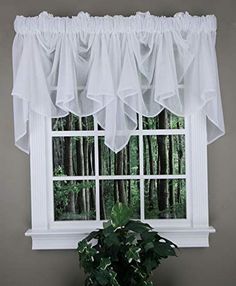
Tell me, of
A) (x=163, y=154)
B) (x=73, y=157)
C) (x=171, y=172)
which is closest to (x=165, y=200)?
(x=171, y=172)

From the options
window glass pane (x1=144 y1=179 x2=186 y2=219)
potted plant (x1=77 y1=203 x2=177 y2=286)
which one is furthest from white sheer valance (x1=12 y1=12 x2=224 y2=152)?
potted plant (x1=77 y1=203 x2=177 y2=286)

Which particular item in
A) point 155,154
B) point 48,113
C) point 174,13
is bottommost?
point 155,154

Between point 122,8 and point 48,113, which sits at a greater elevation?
point 122,8

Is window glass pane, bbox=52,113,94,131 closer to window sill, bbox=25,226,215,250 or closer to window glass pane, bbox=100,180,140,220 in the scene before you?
window glass pane, bbox=100,180,140,220

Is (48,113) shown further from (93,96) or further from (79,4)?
(79,4)

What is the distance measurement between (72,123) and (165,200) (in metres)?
0.91

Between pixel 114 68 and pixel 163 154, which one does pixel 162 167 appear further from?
pixel 114 68

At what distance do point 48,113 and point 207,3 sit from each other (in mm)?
1428

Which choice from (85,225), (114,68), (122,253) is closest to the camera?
(122,253)

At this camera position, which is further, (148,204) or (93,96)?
(148,204)

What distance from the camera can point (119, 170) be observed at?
158 inches

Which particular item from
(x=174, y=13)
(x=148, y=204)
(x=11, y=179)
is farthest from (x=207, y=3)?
(x=11, y=179)

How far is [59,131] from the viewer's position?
13.1 ft

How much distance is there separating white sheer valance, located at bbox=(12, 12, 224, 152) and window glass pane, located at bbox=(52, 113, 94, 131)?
188 millimetres
